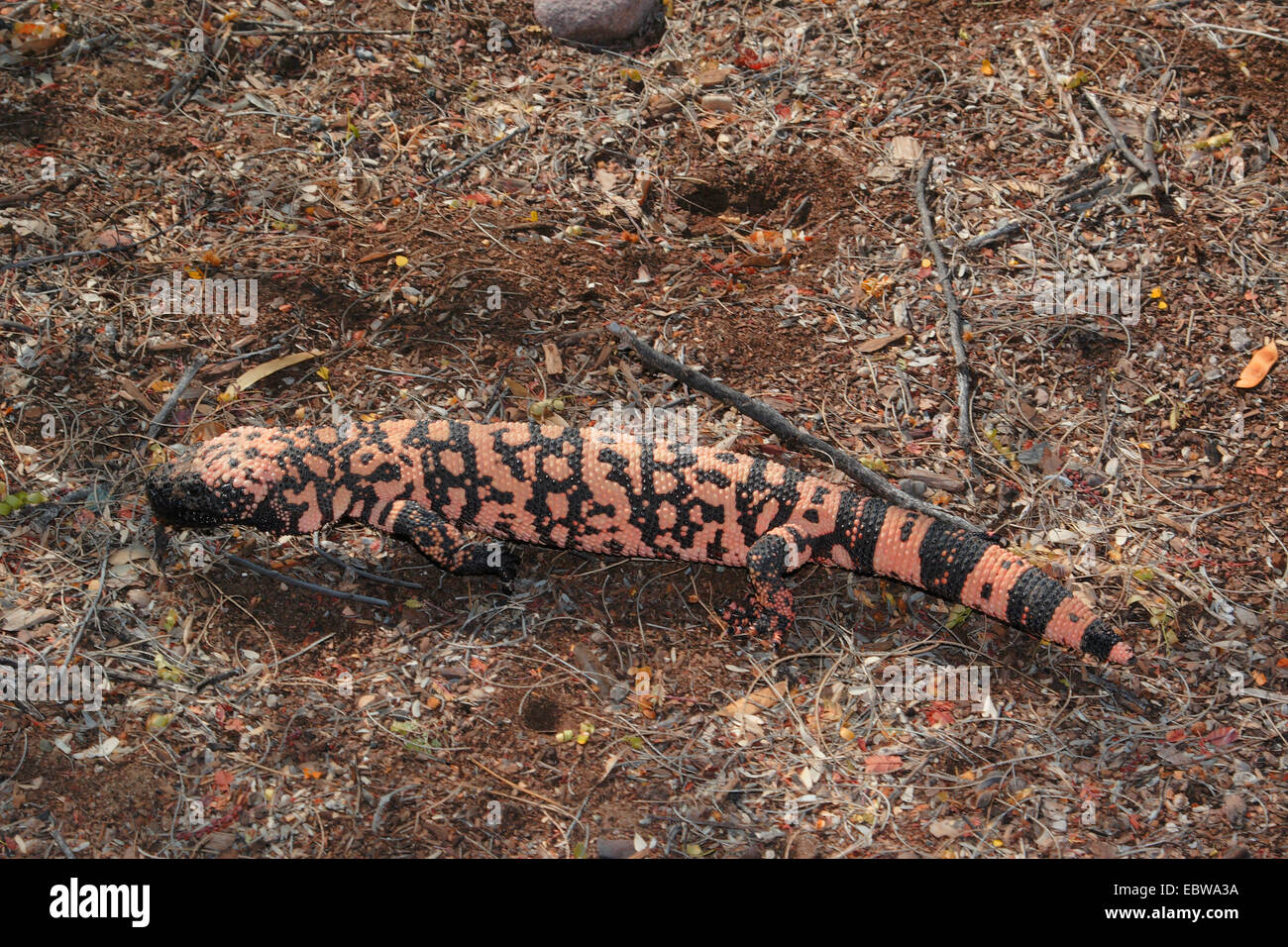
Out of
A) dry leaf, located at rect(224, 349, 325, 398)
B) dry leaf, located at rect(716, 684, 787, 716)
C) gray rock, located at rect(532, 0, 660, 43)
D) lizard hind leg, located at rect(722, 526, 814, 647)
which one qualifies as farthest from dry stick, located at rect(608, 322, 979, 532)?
gray rock, located at rect(532, 0, 660, 43)

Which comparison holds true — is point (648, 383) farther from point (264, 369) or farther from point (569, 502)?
point (264, 369)

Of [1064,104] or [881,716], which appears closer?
[881,716]

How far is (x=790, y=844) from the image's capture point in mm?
4051

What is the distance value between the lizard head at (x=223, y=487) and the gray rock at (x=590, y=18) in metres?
3.94

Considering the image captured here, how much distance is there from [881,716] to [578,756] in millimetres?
1444

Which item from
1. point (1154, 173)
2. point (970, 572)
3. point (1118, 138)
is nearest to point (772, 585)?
point (970, 572)

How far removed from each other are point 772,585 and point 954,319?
6.96ft

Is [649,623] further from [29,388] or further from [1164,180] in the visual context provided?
[1164,180]

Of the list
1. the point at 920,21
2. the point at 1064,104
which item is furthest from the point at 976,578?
the point at 920,21

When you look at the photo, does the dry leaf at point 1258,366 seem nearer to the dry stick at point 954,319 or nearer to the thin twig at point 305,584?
the dry stick at point 954,319

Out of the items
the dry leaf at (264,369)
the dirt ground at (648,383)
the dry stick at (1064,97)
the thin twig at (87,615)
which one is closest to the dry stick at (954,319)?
the dirt ground at (648,383)

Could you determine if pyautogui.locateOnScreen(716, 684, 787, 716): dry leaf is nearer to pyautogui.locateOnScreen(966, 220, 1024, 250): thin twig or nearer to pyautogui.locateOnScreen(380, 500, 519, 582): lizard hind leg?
pyautogui.locateOnScreen(380, 500, 519, 582): lizard hind leg

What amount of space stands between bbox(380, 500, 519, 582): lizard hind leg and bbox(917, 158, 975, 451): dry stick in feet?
8.66

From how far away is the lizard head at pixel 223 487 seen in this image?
15.4ft
